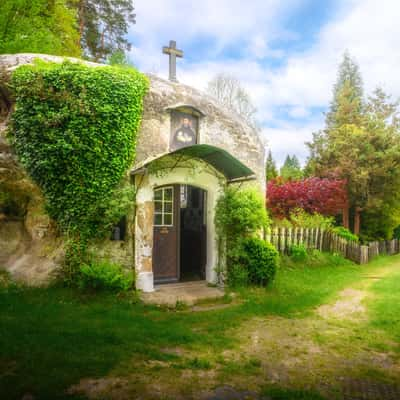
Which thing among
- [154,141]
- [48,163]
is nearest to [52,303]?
[48,163]

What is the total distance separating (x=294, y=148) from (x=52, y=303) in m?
39.8

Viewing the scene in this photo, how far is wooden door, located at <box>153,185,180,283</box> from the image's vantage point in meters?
7.16

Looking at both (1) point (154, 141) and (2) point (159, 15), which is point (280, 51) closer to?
(2) point (159, 15)

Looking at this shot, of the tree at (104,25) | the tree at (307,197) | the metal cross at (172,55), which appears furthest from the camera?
the tree at (104,25)

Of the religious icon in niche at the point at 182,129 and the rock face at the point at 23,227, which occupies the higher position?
the religious icon in niche at the point at 182,129

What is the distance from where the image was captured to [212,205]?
285 inches

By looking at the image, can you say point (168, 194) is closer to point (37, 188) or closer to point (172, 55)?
point (37, 188)

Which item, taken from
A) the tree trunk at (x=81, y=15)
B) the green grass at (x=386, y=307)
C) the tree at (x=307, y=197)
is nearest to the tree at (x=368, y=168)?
the tree at (x=307, y=197)

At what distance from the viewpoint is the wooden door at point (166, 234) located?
7156 mm

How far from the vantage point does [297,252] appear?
975 centimetres

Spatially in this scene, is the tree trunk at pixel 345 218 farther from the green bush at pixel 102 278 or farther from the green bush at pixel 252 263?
the green bush at pixel 102 278

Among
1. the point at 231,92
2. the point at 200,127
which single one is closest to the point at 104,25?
the point at 231,92

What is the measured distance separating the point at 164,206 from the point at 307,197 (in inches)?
282

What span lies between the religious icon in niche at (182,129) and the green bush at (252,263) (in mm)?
2644
